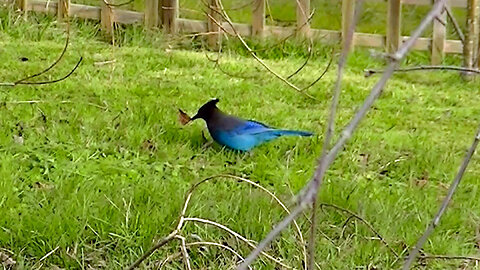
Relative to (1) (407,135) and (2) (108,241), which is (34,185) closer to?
(2) (108,241)

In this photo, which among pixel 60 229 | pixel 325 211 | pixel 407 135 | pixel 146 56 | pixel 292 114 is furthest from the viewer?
pixel 146 56

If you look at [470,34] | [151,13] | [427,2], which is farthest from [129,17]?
[470,34]

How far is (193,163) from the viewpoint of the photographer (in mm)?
3467

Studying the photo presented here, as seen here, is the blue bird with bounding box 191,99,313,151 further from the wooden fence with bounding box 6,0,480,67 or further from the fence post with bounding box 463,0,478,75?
the wooden fence with bounding box 6,0,480,67

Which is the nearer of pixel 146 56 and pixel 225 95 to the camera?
pixel 225 95

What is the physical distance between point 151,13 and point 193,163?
3.70 m

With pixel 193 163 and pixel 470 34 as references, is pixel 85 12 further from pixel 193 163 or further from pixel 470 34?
pixel 193 163

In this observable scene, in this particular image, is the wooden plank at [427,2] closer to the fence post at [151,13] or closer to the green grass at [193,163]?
the green grass at [193,163]

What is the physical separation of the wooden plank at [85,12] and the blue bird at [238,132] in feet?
11.4

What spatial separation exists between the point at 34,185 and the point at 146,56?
2.75 meters

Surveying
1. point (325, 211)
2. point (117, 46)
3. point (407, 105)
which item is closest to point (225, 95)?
point (407, 105)

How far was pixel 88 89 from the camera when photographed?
14.6 ft

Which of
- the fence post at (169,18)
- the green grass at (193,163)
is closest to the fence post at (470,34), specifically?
the green grass at (193,163)

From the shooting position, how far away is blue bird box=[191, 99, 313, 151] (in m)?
3.54
